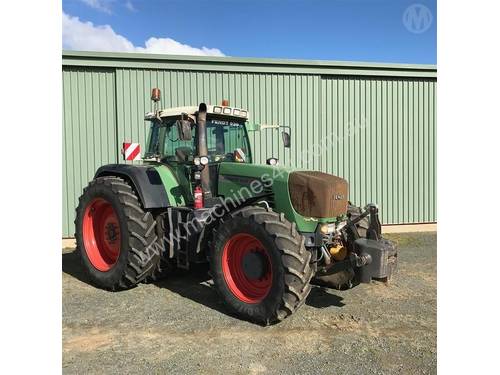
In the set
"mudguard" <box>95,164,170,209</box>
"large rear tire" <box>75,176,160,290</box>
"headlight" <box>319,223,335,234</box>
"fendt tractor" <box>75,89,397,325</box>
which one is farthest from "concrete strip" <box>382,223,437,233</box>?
"large rear tire" <box>75,176,160,290</box>

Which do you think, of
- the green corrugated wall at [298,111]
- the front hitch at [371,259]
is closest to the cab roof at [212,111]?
the front hitch at [371,259]

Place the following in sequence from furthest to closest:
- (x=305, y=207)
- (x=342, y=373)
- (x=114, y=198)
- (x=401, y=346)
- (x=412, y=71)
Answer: (x=412, y=71), (x=114, y=198), (x=305, y=207), (x=401, y=346), (x=342, y=373)

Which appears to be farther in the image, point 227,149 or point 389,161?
point 389,161

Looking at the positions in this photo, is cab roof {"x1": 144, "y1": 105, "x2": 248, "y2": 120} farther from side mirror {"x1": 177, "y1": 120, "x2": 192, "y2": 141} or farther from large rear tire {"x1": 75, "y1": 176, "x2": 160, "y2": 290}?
large rear tire {"x1": 75, "y1": 176, "x2": 160, "y2": 290}

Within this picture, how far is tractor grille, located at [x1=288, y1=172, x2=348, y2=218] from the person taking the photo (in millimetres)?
4395

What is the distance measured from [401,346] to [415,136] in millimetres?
6993

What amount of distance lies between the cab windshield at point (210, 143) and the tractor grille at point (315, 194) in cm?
120

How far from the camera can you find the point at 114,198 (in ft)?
17.2

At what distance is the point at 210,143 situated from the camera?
519 centimetres

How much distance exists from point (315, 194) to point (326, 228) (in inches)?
16.8

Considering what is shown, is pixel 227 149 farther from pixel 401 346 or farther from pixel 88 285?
pixel 401 346

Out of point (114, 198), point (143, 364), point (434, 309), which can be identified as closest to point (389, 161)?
point (434, 309)

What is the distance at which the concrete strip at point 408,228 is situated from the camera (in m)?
9.55

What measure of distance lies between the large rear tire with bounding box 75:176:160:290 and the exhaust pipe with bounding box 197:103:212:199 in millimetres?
844
